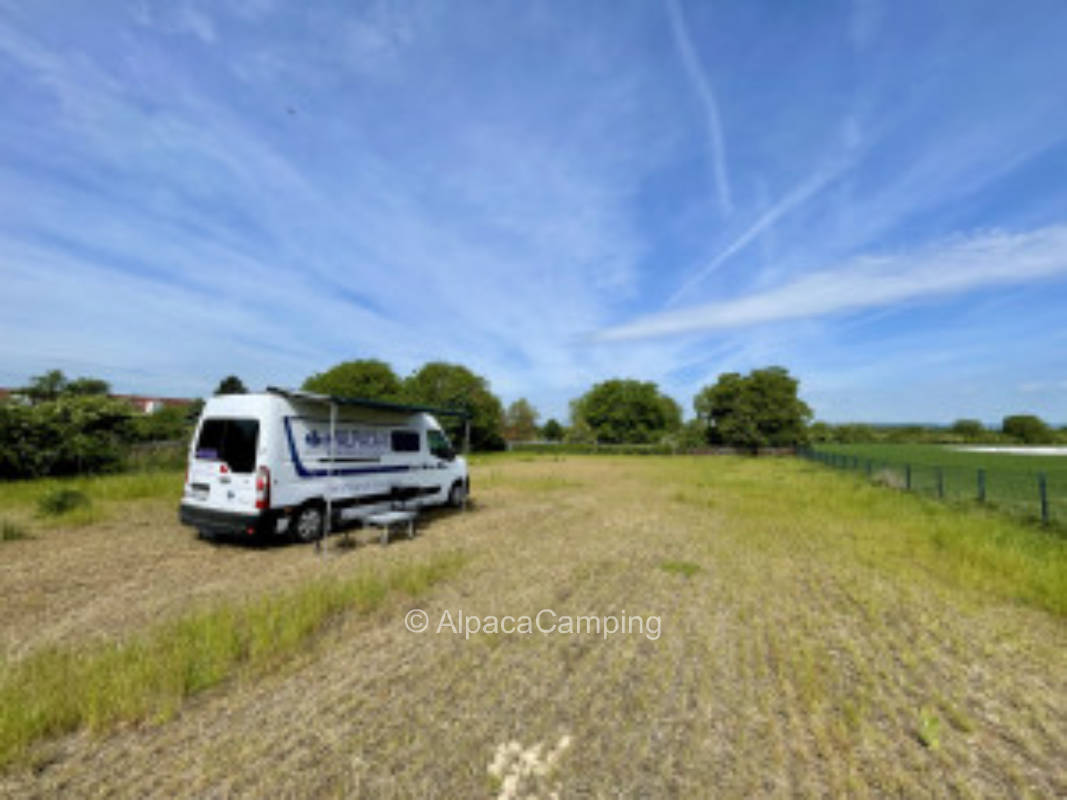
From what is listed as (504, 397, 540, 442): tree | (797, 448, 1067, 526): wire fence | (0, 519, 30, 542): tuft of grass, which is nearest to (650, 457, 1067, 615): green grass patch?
(797, 448, 1067, 526): wire fence

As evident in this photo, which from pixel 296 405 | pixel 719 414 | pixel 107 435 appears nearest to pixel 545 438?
pixel 719 414

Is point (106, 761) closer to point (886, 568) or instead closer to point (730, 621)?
point (730, 621)

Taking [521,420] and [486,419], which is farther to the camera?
[521,420]

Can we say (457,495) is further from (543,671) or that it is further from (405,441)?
(543,671)

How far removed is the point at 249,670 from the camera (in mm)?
3449

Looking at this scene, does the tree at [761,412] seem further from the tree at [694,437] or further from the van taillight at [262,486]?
the van taillight at [262,486]

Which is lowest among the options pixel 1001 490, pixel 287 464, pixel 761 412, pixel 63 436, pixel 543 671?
pixel 543 671

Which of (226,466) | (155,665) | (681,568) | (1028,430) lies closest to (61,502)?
(226,466)

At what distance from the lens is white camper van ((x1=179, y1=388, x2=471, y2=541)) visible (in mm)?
6672

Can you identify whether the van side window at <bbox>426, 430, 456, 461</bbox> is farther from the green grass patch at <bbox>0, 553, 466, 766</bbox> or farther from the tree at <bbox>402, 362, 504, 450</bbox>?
the tree at <bbox>402, 362, 504, 450</bbox>

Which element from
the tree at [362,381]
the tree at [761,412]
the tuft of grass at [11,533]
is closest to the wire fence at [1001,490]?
the tuft of grass at [11,533]

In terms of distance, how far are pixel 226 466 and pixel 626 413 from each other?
67.1 m

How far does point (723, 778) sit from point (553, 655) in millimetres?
1627

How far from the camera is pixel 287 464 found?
6.89 m
